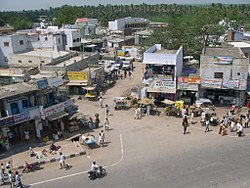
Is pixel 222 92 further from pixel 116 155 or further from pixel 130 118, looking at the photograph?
pixel 116 155

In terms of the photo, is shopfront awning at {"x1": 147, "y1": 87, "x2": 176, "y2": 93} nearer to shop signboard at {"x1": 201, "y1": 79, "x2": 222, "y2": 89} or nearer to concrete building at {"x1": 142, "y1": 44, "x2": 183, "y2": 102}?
concrete building at {"x1": 142, "y1": 44, "x2": 183, "y2": 102}

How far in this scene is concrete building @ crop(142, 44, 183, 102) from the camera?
3312 cm

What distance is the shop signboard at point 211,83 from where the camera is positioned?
104 feet

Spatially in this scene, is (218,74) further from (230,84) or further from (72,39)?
(72,39)

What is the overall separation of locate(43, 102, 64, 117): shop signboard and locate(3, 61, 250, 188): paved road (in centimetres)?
393

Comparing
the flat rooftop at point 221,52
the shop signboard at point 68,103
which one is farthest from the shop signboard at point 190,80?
the shop signboard at point 68,103

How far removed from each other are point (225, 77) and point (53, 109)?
60.8ft

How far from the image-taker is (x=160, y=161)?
20750mm

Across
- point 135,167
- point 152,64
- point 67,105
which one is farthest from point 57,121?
point 152,64

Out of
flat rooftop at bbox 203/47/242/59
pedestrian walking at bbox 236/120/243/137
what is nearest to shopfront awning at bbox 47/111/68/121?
pedestrian walking at bbox 236/120/243/137

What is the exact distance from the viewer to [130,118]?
3002 cm

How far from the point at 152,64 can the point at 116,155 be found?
17.1 m

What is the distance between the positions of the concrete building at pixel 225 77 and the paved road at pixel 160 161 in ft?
24.6

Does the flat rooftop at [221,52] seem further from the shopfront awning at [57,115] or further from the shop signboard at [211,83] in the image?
the shopfront awning at [57,115]
